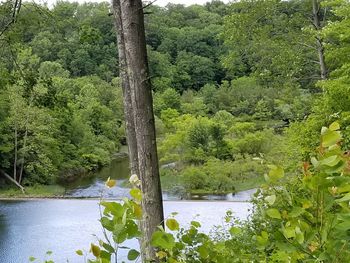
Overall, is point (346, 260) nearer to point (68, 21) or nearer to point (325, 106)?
point (68, 21)

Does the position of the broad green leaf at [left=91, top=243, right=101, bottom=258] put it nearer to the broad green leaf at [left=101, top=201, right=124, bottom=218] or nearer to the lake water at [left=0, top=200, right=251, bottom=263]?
the broad green leaf at [left=101, top=201, right=124, bottom=218]

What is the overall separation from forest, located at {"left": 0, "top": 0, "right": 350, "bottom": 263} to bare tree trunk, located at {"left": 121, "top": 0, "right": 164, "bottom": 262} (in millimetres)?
285

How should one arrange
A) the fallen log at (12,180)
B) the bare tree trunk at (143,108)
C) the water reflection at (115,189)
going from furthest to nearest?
1. the fallen log at (12,180)
2. the water reflection at (115,189)
3. the bare tree trunk at (143,108)

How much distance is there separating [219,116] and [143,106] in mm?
23316

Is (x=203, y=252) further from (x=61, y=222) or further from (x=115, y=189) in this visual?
(x=115, y=189)

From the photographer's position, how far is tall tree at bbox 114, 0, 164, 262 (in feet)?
9.12

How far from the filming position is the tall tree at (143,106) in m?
2.78

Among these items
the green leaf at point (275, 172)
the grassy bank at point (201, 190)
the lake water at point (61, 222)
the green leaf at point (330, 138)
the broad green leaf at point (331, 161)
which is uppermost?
the green leaf at point (330, 138)

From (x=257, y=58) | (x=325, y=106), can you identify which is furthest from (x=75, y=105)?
(x=325, y=106)

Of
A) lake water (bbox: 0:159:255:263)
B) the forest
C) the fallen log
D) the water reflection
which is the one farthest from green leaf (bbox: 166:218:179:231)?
the fallen log

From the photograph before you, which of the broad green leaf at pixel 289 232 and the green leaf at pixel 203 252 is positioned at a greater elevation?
the broad green leaf at pixel 289 232

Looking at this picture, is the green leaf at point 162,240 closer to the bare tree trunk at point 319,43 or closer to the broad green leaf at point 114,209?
the broad green leaf at point 114,209

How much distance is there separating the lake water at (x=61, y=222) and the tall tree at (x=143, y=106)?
4.67 metres

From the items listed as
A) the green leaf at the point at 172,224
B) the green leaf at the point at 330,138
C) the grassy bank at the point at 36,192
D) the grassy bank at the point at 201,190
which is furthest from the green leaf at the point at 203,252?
the grassy bank at the point at 36,192
